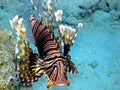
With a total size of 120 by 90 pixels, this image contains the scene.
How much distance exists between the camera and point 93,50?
15.9 feet

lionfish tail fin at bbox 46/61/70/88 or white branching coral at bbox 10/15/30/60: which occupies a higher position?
A: white branching coral at bbox 10/15/30/60

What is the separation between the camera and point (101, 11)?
5.96 m

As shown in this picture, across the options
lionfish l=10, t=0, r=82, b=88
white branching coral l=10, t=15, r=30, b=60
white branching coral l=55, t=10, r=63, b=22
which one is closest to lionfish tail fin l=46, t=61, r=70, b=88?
lionfish l=10, t=0, r=82, b=88

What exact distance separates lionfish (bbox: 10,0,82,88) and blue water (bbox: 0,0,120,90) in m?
1.12

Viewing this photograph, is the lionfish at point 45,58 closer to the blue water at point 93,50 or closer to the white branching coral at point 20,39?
the white branching coral at point 20,39

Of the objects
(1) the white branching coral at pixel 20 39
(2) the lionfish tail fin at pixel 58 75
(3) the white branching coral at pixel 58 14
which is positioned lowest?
(2) the lionfish tail fin at pixel 58 75

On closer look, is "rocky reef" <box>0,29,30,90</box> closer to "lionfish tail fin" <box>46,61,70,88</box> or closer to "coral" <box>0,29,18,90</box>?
"coral" <box>0,29,18,90</box>

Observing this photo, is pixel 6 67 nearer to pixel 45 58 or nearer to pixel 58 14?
pixel 45 58

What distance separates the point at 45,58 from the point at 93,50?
2234 mm

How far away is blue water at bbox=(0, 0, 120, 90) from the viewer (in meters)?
4.15

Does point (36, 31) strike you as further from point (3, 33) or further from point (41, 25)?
point (3, 33)

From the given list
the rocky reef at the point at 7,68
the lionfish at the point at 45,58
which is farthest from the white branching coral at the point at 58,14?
the rocky reef at the point at 7,68

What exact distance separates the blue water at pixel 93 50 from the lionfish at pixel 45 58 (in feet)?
3.67

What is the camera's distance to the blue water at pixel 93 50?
4.15 meters
